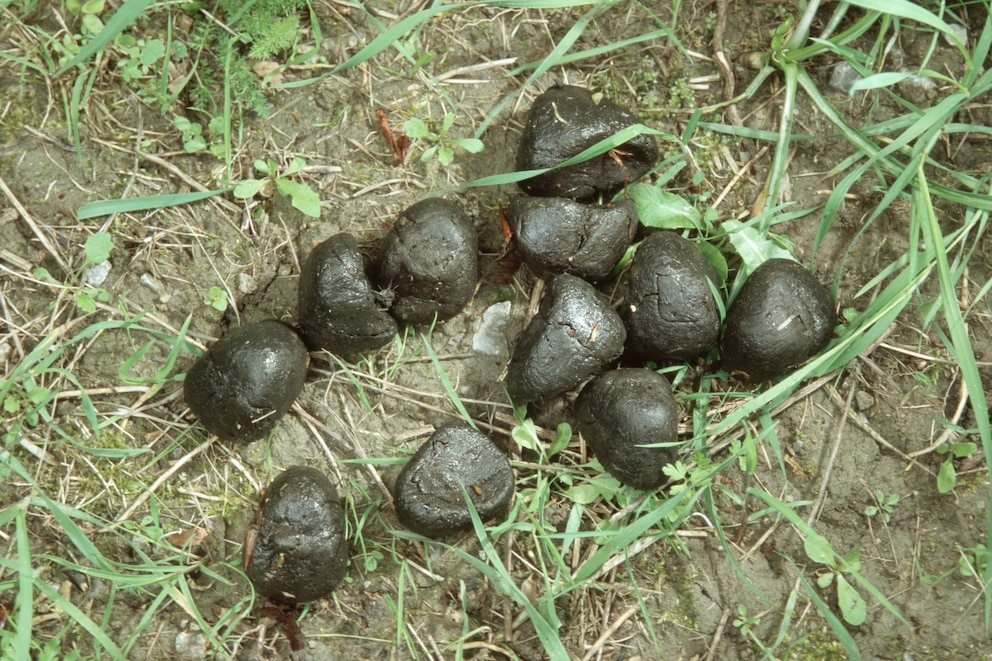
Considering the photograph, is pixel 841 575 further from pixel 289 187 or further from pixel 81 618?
pixel 81 618

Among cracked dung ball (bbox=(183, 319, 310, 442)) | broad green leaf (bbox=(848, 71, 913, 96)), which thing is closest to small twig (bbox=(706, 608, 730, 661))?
cracked dung ball (bbox=(183, 319, 310, 442))

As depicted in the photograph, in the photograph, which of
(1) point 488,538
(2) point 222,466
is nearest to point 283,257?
(2) point 222,466

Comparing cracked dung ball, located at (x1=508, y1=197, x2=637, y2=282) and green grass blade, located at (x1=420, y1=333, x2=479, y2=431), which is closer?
cracked dung ball, located at (x1=508, y1=197, x2=637, y2=282)

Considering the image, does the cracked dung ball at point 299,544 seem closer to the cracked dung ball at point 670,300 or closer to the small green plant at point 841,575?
the cracked dung ball at point 670,300

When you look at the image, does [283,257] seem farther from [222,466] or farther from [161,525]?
[161,525]

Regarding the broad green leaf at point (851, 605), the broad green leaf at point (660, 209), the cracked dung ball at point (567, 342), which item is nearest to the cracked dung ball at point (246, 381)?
the cracked dung ball at point (567, 342)

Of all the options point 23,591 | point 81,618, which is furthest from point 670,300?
point 23,591

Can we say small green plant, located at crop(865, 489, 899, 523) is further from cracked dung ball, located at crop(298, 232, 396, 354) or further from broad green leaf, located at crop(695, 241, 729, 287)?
cracked dung ball, located at crop(298, 232, 396, 354)
